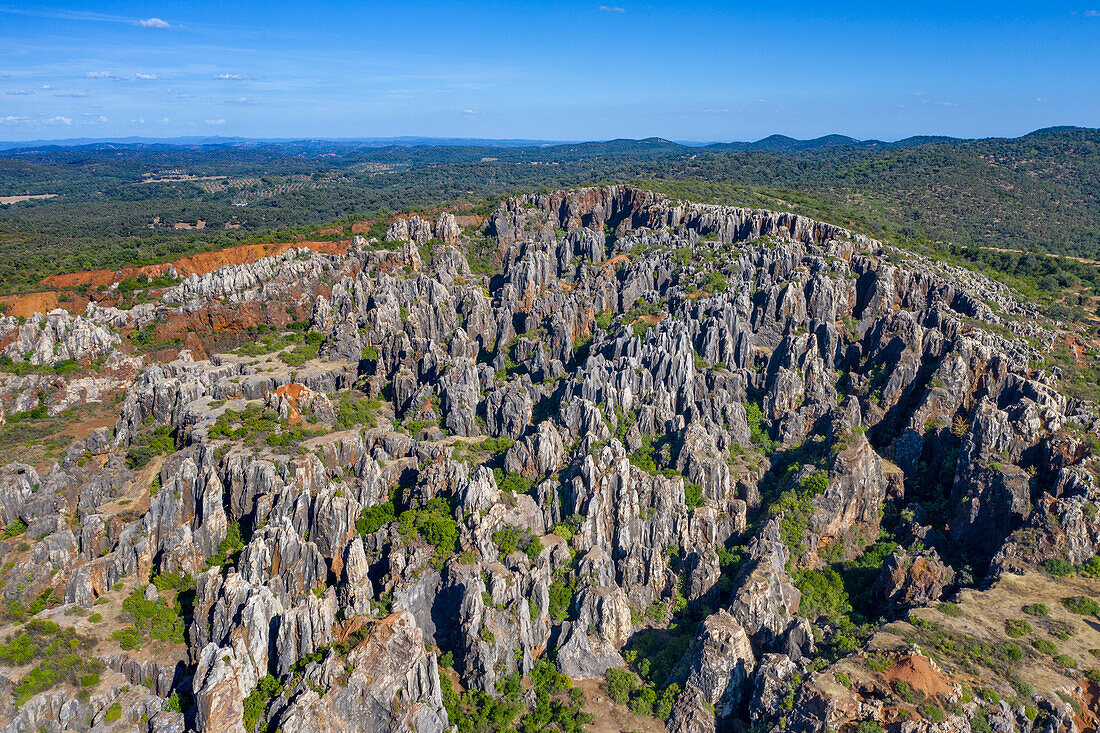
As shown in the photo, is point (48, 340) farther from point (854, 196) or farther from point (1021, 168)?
point (1021, 168)

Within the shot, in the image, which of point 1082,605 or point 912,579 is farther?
point 912,579

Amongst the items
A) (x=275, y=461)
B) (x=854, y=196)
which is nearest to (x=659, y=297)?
(x=275, y=461)

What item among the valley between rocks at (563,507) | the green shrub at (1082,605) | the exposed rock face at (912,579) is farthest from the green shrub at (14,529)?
the green shrub at (1082,605)

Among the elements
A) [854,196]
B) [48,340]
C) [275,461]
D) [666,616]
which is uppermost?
[854,196]

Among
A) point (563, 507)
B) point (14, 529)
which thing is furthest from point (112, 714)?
point (563, 507)

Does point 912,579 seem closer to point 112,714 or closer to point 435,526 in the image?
point 435,526

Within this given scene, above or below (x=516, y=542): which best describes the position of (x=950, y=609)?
above

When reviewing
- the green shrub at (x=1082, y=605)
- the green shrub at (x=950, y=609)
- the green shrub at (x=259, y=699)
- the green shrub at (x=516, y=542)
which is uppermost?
the green shrub at (x=1082, y=605)

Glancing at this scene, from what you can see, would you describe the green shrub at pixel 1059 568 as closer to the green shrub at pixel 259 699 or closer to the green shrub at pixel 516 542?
the green shrub at pixel 516 542
